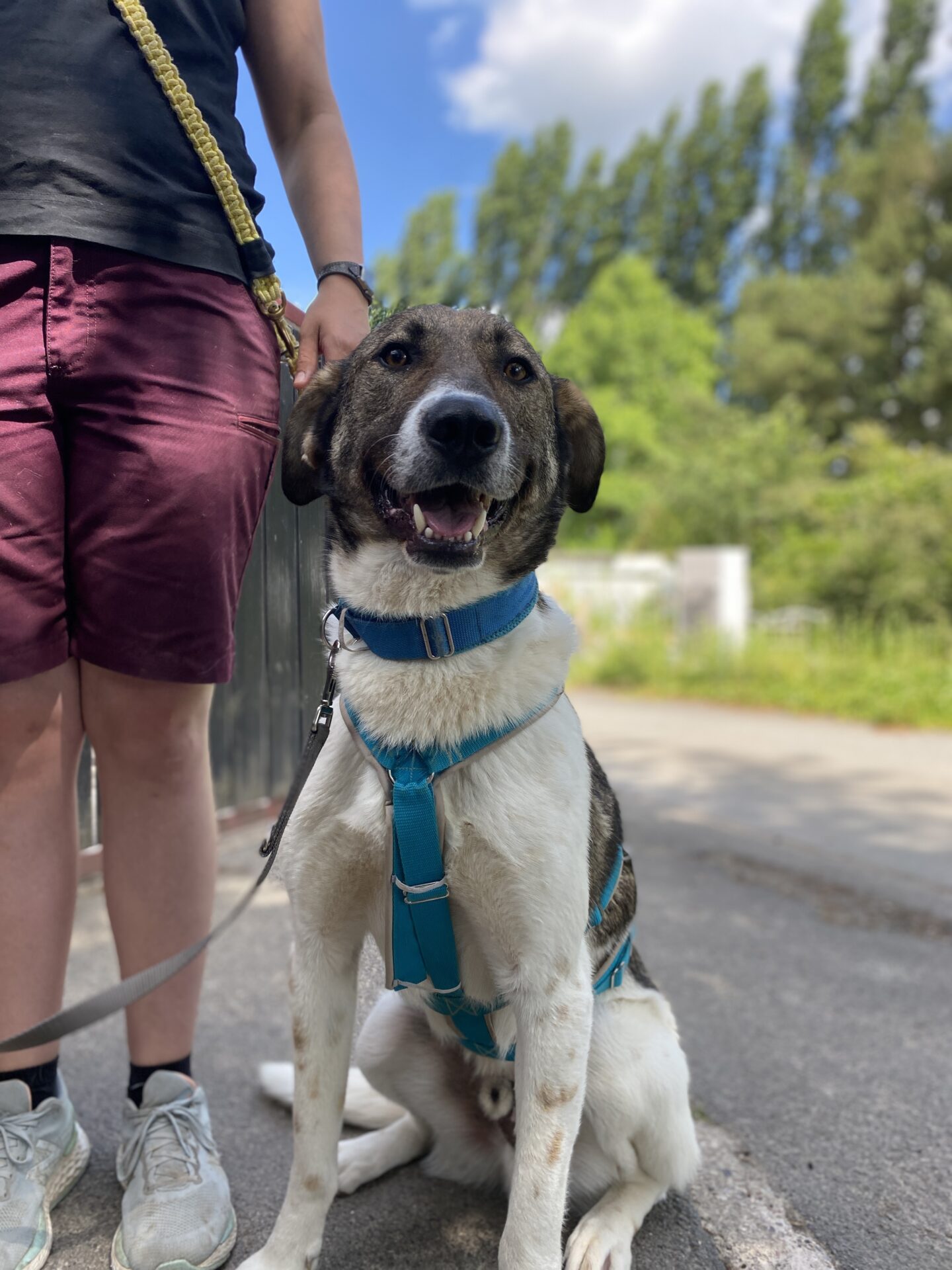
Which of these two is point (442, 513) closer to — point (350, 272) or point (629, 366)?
point (350, 272)

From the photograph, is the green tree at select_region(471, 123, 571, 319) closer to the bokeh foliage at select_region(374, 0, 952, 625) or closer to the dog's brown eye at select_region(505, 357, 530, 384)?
the bokeh foliage at select_region(374, 0, 952, 625)

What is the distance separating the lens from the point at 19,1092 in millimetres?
1681

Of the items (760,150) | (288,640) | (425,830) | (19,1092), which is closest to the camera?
(425,830)

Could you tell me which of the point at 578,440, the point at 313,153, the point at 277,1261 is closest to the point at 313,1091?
the point at 277,1261

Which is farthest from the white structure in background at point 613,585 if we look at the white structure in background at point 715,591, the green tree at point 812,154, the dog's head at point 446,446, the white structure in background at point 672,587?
the green tree at point 812,154

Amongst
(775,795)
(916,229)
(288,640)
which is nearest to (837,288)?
(916,229)

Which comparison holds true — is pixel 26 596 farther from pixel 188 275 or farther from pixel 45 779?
pixel 188 275

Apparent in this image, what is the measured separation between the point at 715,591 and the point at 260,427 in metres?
11.1

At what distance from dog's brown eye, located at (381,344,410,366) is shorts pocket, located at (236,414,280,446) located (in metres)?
0.23

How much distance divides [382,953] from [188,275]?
1.18m

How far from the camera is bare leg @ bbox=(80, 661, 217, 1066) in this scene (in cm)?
174

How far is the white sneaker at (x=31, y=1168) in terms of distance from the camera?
1.56 metres

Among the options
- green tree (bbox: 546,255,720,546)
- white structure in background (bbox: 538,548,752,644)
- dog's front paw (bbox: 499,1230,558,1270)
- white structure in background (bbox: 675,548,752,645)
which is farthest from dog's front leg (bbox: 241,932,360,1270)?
green tree (bbox: 546,255,720,546)

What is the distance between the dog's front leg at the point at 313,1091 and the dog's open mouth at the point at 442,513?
2.24 feet
